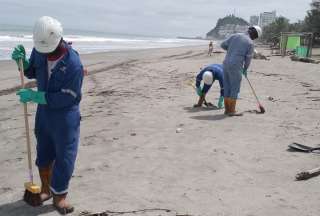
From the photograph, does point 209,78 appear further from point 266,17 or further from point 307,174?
point 266,17

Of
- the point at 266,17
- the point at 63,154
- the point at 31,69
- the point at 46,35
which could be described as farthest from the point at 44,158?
the point at 266,17

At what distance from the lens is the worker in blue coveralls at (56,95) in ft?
13.5

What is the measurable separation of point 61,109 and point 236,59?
5.16 m

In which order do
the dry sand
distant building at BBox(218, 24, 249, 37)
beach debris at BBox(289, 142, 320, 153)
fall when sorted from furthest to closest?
1. distant building at BBox(218, 24, 249, 37)
2. beach debris at BBox(289, 142, 320, 153)
3. the dry sand

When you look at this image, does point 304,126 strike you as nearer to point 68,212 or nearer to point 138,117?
point 138,117

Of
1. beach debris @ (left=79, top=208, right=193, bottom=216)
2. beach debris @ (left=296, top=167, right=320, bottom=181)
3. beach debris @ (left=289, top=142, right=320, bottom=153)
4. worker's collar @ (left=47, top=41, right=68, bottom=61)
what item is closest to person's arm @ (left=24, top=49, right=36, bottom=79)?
worker's collar @ (left=47, top=41, right=68, bottom=61)

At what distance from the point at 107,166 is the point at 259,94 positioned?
674 centimetres

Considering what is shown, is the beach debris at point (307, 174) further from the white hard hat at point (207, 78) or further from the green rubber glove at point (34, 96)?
the white hard hat at point (207, 78)

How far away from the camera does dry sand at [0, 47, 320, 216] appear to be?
452cm

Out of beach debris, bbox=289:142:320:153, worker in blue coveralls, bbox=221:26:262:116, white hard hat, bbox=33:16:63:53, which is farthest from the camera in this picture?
worker in blue coveralls, bbox=221:26:262:116

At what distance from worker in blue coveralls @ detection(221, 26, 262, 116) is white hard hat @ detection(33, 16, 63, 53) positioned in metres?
5.12

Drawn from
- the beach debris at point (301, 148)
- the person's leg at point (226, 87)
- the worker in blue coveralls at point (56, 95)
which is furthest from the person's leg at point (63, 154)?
the person's leg at point (226, 87)

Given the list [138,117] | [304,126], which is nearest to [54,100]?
[138,117]

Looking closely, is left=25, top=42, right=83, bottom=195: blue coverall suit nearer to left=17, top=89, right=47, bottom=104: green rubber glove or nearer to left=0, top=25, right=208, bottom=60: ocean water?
left=17, top=89, right=47, bottom=104: green rubber glove
